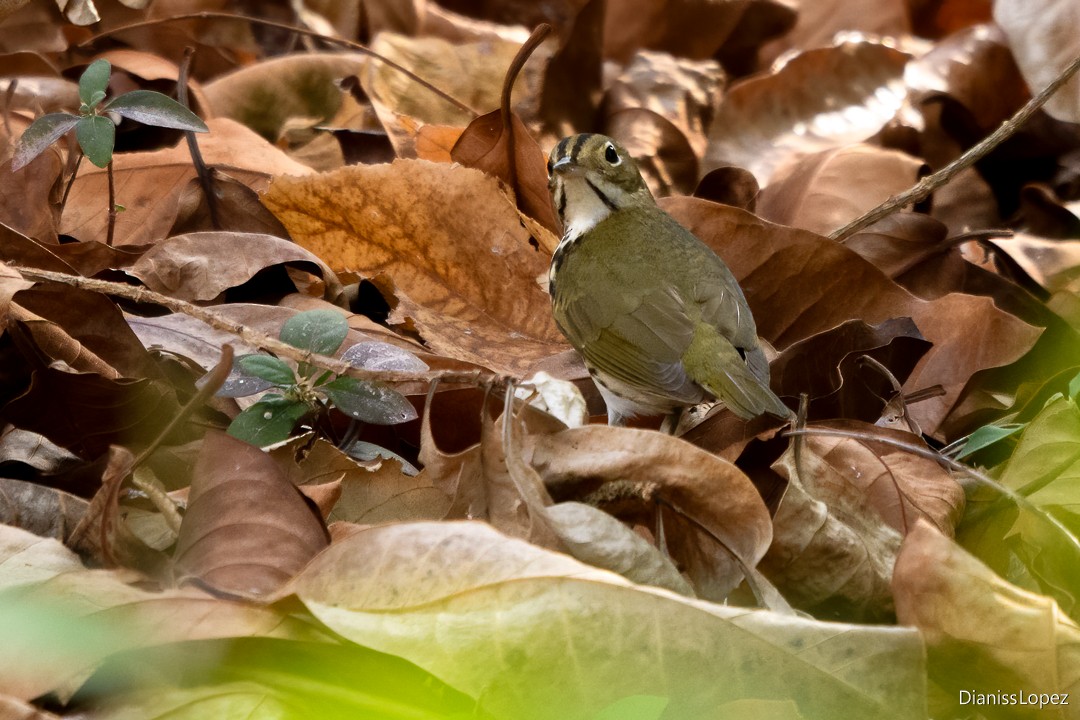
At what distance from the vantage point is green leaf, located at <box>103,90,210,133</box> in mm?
3207

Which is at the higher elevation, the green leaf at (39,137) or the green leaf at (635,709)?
the green leaf at (39,137)

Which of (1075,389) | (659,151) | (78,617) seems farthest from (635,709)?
(659,151)

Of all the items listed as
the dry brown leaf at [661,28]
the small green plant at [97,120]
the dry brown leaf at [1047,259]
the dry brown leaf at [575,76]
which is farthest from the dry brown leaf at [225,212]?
the dry brown leaf at [661,28]

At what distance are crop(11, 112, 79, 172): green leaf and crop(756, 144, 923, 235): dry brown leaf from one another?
7.43 ft

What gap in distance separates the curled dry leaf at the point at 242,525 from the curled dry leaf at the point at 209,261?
3.44 feet

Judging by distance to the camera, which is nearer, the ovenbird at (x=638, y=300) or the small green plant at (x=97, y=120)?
the small green plant at (x=97, y=120)

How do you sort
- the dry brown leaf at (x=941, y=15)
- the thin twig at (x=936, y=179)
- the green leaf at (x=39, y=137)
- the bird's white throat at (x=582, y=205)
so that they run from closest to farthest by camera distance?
1. the green leaf at (x=39, y=137)
2. the thin twig at (x=936, y=179)
3. the bird's white throat at (x=582, y=205)
4. the dry brown leaf at (x=941, y=15)

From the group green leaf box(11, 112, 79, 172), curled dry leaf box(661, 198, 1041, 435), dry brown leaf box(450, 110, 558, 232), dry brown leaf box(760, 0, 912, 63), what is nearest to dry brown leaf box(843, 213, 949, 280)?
curled dry leaf box(661, 198, 1041, 435)

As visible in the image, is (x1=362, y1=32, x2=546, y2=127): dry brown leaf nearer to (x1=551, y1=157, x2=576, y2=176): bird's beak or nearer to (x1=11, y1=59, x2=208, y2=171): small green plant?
(x1=551, y1=157, x2=576, y2=176): bird's beak

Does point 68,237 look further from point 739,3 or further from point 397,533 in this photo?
point 739,3

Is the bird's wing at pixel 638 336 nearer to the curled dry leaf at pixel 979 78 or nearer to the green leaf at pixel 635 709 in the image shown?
the green leaf at pixel 635 709

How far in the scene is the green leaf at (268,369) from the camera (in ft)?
8.44

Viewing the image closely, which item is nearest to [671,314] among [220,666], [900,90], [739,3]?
[220,666]

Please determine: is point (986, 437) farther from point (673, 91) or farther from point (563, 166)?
point (673, 91)
